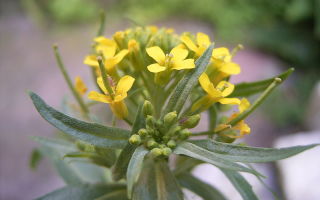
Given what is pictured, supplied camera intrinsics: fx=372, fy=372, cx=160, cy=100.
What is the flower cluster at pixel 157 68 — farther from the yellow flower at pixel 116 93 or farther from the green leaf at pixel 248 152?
the green leaf at pixel 248 152

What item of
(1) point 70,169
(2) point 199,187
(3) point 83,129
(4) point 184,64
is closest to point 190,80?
(4) point 184,64

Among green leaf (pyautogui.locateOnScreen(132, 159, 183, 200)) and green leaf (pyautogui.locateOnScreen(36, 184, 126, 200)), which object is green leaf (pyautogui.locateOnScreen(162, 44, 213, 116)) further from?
green leaf (pyautogui.locateOnScreen(36, 184, 126, 200))

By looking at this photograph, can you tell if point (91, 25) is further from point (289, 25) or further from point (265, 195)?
point (265, 195)

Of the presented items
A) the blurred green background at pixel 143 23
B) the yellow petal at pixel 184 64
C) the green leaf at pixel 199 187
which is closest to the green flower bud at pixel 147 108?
the yellow petal at pixel 184 64

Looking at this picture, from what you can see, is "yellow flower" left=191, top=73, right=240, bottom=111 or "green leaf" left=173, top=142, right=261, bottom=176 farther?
"yellow flower" left=191, top=73, right=240, bottom=111

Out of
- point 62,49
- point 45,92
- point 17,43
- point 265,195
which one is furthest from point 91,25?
point 265,195

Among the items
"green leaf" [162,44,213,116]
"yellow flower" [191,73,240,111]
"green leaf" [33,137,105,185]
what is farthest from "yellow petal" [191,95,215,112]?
"green leaf" [33,137,105,185]
